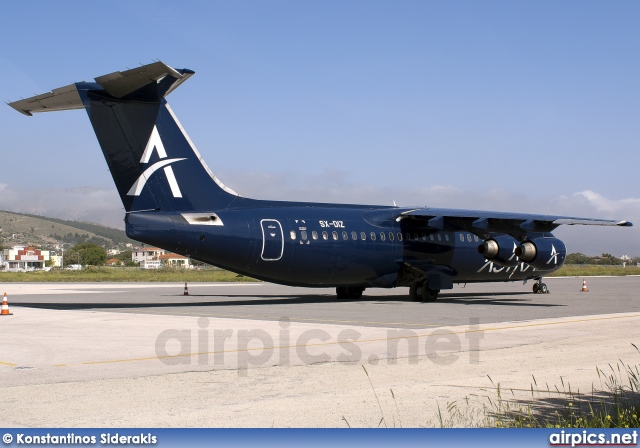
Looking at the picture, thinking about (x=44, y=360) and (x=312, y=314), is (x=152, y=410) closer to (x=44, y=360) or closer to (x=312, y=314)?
(x=44, y=360)

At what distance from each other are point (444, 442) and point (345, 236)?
2130 cm

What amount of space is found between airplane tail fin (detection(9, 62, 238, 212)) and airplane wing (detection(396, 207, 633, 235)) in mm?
9487

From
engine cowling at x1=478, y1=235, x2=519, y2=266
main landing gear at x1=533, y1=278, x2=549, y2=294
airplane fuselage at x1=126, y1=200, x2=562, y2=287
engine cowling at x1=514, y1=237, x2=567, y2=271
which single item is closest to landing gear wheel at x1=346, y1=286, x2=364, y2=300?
airplane fuselage at x1=126, y1=200, x2=562, y2=287

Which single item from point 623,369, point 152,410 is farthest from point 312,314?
point 152,410

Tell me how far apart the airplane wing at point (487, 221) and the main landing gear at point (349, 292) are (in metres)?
3.54

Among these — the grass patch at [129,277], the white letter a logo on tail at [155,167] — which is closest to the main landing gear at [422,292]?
the white letter a logo on tail at [155,167]

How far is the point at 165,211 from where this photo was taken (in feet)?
73.6

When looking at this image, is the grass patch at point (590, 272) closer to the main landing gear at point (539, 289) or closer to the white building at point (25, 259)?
the main landing gear at point (539, 289)

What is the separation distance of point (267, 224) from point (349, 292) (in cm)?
756

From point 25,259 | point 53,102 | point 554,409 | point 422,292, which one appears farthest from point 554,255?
point 25,259

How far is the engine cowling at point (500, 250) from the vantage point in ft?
92.1

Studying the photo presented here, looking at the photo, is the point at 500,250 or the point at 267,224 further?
the point at 500,250

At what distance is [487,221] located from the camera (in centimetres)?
2755

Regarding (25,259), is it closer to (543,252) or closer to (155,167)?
(543,252)
